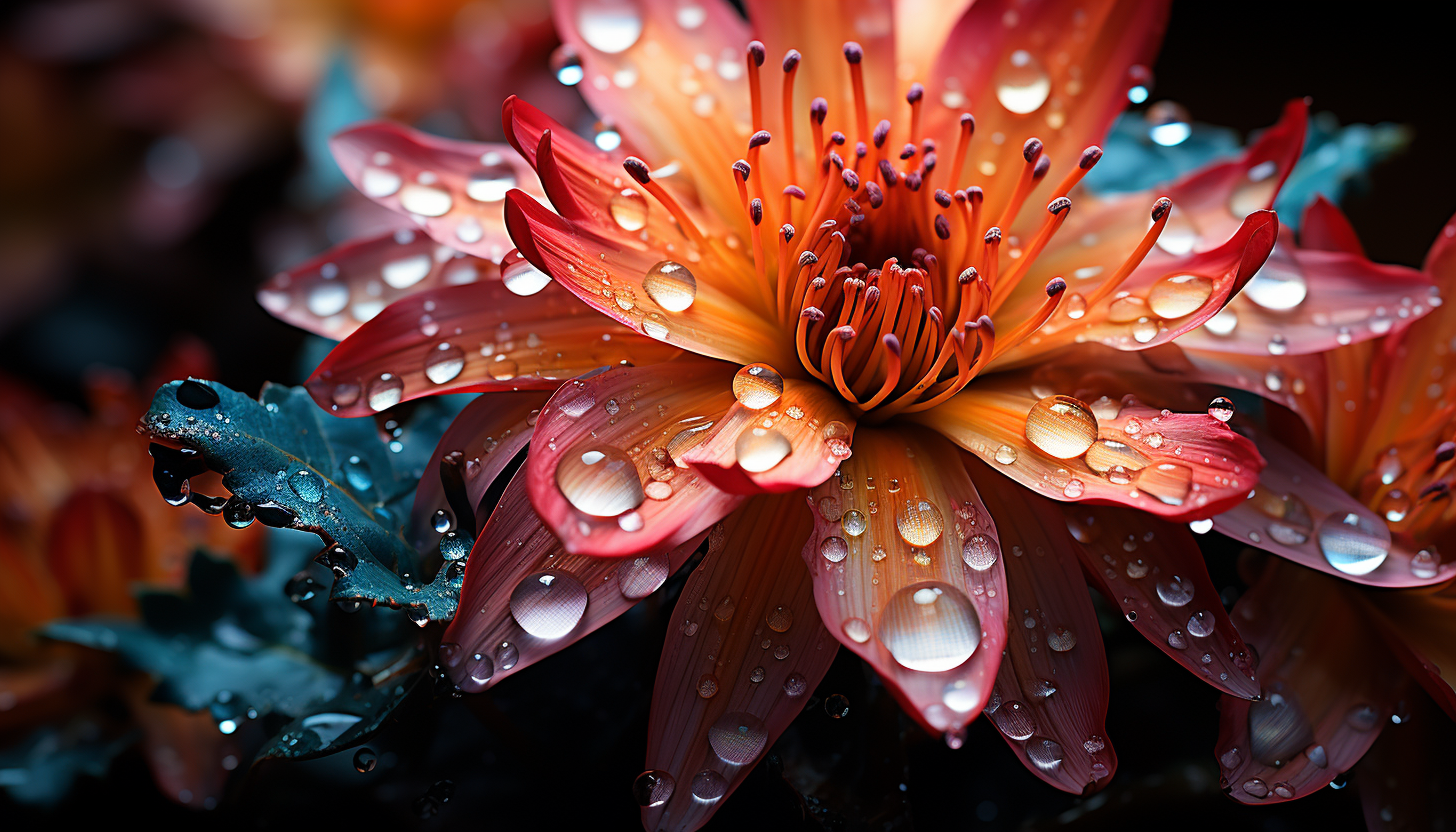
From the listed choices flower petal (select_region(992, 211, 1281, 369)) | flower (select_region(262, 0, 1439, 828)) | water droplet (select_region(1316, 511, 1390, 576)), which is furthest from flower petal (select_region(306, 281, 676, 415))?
water droplet (select_region(1316, 511, 1390, 576))

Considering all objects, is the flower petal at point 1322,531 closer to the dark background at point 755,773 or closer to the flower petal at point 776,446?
the dark background at point 755,773

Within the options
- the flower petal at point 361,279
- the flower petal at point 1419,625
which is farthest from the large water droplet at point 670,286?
the flower petal at point 1419,625

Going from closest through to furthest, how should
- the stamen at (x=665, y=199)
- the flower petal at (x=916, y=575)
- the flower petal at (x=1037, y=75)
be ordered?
1. the flower petal at (x=916, y=575)
2. the stamen at (x=665, y=199)
3. the flower petal at (x=1037, y=75)

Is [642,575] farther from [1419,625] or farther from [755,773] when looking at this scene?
[1419,625]

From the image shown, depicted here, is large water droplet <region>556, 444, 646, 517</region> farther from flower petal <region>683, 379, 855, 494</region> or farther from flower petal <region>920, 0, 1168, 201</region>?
flower petal <region>920, 0, 1168, 201</region>

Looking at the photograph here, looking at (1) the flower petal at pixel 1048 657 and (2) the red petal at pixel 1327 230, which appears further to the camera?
(2) the red petal at pixel 1327 230

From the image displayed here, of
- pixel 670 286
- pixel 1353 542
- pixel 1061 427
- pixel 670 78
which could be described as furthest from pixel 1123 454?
pixel 670 78
